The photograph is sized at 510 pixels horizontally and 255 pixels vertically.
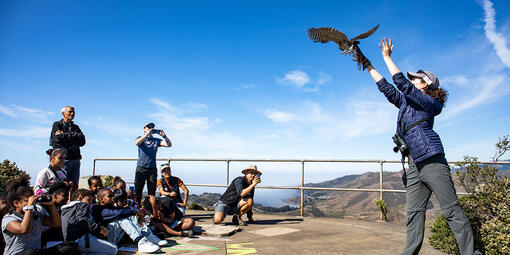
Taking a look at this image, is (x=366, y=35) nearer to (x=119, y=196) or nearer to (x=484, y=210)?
(x=484, y=210)

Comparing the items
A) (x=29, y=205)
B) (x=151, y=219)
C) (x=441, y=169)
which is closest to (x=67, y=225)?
(x=29, y=205)

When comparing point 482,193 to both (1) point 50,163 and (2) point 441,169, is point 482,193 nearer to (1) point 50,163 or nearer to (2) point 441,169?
(2) point 441,169

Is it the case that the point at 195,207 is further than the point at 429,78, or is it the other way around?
the point at 195,207

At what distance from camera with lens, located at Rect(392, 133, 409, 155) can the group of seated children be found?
2.77m

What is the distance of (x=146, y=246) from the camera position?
375cm

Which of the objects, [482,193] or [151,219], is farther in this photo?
[151,219]

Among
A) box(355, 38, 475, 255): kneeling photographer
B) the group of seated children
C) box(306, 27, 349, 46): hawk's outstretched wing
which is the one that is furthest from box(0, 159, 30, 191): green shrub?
box(355, 38, 475, 255): kneeling photographer

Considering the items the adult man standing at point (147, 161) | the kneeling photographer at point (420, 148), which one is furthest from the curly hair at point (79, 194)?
the kneeling photographer at point (420, 148)

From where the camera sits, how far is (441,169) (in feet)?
8.63

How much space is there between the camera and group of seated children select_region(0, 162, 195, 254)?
2.83m

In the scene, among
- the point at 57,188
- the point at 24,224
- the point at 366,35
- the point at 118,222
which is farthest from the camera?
the point at 118,222

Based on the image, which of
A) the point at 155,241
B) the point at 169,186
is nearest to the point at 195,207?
the point at 169,186

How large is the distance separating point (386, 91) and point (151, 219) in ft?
12.2

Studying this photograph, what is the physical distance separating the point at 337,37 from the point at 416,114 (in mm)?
934
